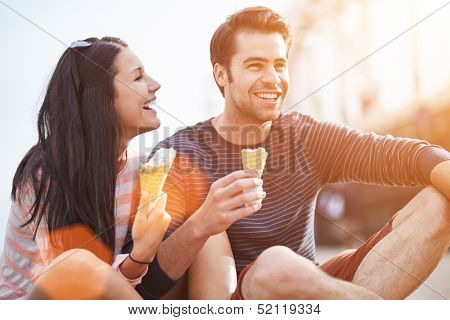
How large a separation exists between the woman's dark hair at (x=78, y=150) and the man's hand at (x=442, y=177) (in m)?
0.95

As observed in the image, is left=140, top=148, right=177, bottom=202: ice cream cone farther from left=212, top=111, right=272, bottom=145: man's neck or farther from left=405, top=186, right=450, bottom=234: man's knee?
left=405, top=186, right=450, bottom=234: man's knee

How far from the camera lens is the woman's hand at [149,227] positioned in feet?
5.80

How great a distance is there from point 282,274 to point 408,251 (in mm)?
367

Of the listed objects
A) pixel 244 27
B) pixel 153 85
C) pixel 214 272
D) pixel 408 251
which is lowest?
pixel 214 272

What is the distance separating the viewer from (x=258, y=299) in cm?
156

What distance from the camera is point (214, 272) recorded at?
5.97ft

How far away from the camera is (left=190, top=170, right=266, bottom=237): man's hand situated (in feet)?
5.27

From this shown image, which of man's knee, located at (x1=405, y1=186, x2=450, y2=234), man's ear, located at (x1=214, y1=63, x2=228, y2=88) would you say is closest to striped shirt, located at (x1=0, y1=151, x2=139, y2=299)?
man's ear, located at (x1=214, y1=63, x2=228, y2=88)

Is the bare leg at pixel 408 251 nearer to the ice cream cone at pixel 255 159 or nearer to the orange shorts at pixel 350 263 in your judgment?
the orange shorts at pixel 350 263

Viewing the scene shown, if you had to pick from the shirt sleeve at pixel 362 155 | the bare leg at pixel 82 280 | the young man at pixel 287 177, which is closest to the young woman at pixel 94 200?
the bare leg at pixel 82 280

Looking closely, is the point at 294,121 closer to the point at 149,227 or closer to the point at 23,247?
the point at 149,227

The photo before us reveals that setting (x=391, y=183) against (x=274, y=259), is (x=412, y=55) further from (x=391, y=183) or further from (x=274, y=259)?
(x=274, y=259)

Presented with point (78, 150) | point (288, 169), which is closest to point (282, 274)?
point (288, 169)

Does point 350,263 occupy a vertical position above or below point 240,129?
below
